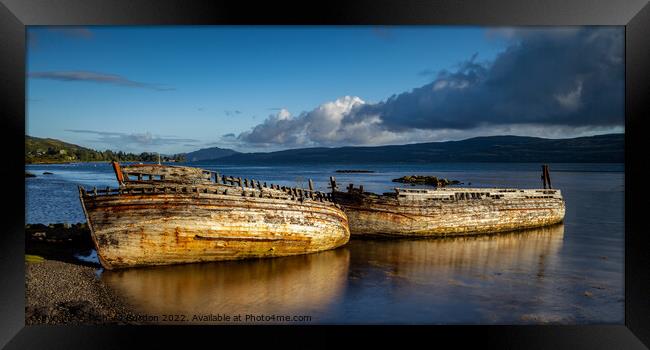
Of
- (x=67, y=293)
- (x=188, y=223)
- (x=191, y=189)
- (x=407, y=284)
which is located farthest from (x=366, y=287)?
(x=67, y=293)

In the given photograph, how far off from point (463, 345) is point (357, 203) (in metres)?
9.76

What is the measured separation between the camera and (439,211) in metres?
19.0

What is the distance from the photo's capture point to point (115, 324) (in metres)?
9.47

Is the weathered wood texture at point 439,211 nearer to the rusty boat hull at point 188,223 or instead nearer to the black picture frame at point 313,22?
the rusty boat hull at point 188,223

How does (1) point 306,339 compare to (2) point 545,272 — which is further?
(2) point 545,272

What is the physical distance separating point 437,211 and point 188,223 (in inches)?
440

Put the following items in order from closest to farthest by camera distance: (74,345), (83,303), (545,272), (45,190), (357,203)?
(74,345)
(83,303)
(545,272)
(357,203)
(45,190)

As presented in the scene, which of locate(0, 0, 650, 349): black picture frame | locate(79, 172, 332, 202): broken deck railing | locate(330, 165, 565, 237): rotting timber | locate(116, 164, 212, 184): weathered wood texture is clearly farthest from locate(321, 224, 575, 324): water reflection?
locate(116, 164, 212, 184): weathered wood texture

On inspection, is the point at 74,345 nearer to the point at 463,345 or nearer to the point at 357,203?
the point at 463,345

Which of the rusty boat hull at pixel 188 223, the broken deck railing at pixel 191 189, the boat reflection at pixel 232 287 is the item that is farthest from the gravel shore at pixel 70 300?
Result: the broken deck railing at pixel 191 189

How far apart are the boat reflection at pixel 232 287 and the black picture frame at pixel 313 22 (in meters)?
1.16

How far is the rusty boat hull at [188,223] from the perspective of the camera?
483 inches

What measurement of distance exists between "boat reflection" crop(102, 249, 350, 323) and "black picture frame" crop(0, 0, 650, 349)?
1.16 meters
